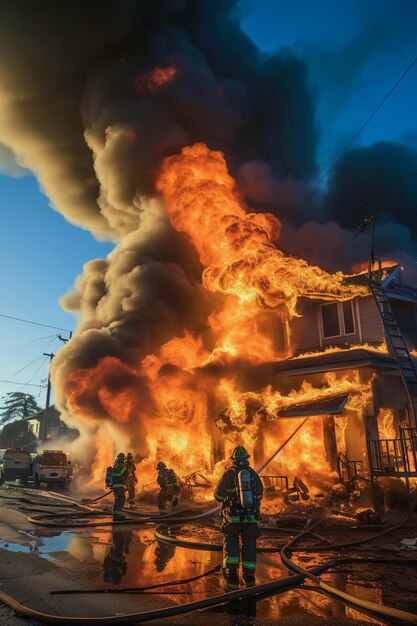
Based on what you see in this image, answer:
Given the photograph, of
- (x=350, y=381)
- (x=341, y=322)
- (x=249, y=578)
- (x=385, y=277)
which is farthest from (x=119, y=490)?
(x=385, y=277)

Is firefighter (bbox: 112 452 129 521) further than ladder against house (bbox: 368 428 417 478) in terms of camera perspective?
Yes

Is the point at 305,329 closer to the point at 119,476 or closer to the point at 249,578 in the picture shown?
the point at 119,476

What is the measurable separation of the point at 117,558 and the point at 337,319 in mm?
10987

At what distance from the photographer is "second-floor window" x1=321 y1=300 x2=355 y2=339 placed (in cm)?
1580

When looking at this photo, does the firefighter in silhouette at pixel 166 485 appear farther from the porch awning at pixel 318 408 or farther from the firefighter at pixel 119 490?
the porch awning at pixel 318 408

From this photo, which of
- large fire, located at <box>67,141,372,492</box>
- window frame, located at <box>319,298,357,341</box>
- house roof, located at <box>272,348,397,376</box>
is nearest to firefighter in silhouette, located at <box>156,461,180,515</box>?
large fire, located at <box>67,141,372,492</box>

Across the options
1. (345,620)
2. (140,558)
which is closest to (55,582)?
(140,558)

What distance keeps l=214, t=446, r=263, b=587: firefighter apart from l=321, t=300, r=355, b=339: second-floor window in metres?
9.98

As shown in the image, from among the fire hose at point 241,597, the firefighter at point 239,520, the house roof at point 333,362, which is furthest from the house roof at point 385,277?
the firefighter at point 239,520

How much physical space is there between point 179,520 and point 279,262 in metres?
9.09

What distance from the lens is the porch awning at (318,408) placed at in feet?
43.1

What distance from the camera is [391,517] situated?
11.1m

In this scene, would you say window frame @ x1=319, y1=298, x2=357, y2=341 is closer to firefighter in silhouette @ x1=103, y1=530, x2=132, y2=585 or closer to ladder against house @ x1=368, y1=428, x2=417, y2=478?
ladder against house @ x1=368, y1=428, x2=417, y2=478

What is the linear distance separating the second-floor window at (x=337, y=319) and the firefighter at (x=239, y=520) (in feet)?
32.7
